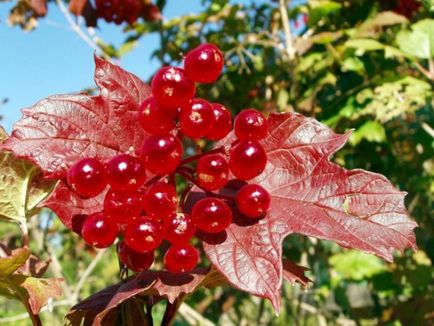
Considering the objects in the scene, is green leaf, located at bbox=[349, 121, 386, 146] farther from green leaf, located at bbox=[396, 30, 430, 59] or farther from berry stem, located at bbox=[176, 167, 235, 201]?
berry stem, located at bbox=[176, 167, 235, 201]

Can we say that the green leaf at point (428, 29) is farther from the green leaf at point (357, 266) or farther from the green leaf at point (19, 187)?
the green leaf at point (19, 187)

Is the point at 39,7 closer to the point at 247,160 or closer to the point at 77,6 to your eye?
the point at 77,6

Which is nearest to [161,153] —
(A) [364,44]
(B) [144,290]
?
(B) [144,290]

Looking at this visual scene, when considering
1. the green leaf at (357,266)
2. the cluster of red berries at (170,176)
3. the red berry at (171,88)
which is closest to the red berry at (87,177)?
the cluster of red berries at (170,176)

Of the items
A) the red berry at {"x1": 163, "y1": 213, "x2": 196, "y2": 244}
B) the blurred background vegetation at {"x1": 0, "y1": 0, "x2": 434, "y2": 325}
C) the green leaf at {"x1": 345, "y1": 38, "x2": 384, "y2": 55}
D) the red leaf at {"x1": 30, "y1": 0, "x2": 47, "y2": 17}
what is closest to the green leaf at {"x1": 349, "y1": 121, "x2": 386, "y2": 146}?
the blurred background vegetation at {"x1": 0, "y1": 0, "x2": 434, "y2": 325}

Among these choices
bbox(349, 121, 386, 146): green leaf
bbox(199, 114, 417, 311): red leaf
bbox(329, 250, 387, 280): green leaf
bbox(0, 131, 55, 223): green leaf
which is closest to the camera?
bbox(199, 114, 417, 311): red leaf

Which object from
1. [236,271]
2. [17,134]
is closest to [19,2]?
[17,134]
